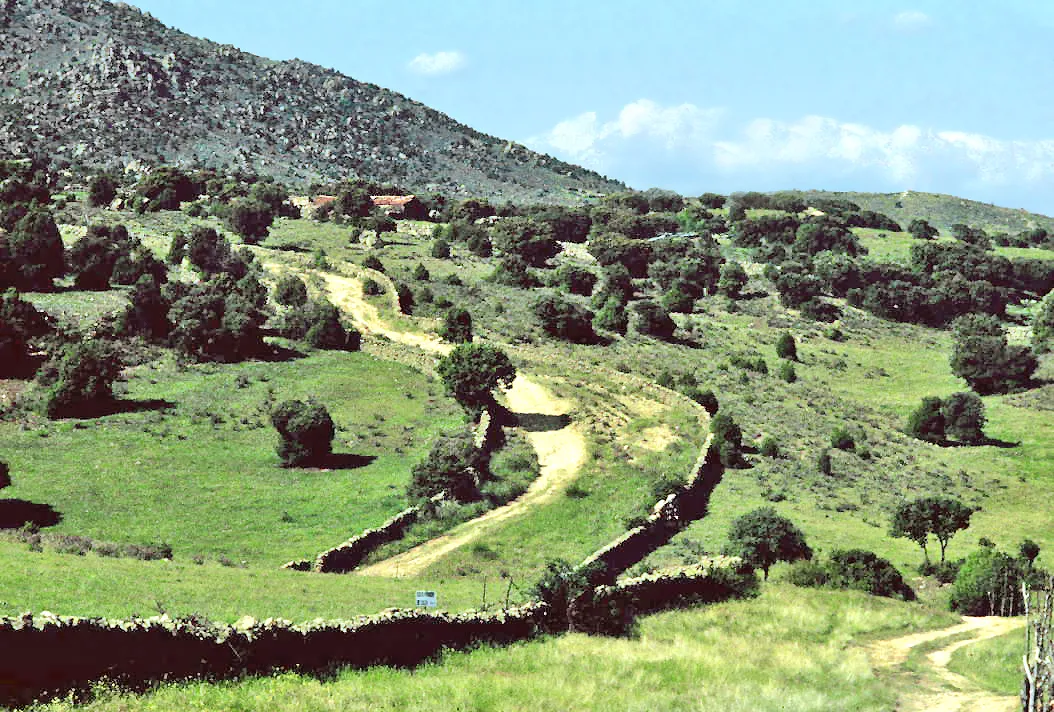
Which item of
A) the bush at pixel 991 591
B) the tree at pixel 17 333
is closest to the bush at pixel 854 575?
the bush at pixel 991 591

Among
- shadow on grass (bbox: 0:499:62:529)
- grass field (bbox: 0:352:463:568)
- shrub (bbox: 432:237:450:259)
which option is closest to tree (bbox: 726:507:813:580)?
grass field (bbox: 0:352:463:568)

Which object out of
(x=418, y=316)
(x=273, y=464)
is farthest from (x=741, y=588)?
(x=418, y=316)

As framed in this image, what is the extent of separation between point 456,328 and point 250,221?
4561 cm

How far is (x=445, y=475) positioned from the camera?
5053 cm

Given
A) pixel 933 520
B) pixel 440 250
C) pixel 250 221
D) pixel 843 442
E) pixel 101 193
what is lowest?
pixel 933 520

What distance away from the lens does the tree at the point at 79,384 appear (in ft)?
188

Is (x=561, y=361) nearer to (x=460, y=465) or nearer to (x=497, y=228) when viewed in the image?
(x=460, y=465)

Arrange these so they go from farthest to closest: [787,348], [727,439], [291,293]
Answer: [787,348]
[291,293]
[727,439]

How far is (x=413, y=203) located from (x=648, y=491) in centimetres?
11154

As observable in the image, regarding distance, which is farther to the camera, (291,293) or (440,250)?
(440,250)

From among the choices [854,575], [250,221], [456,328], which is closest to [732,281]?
[456,328]

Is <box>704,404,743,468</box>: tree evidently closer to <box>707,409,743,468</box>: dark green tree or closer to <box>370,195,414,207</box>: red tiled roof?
<box>707,409,743,468</box>: dark green tree

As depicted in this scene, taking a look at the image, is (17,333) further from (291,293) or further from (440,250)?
(440,250)

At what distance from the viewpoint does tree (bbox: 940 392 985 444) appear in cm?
7925
